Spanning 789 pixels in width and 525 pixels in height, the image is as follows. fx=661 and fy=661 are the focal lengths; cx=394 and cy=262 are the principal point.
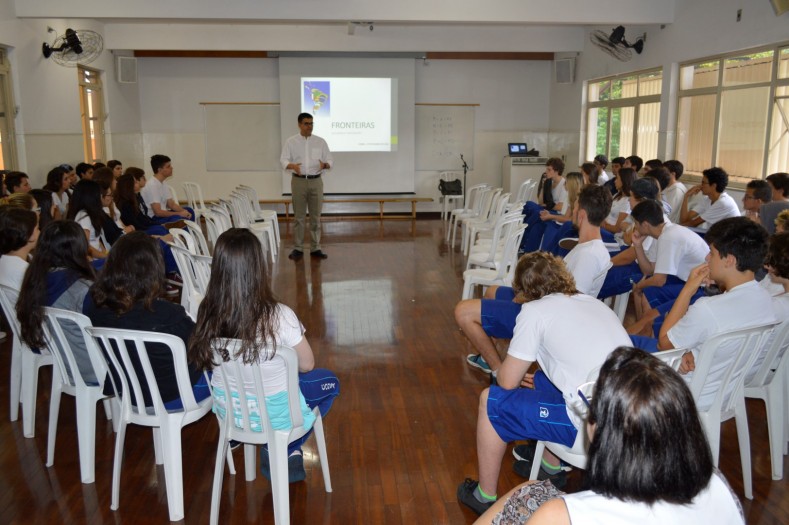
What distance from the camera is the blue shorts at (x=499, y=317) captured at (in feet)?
11.5

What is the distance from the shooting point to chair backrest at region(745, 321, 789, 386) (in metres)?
2.69

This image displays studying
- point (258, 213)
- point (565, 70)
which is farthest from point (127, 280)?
point (565, 70)

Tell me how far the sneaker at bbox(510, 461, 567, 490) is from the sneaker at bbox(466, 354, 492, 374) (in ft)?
3.77

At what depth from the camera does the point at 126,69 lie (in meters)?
10.3

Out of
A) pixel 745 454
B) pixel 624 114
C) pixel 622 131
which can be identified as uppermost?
pixel 624 114

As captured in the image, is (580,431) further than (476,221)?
No

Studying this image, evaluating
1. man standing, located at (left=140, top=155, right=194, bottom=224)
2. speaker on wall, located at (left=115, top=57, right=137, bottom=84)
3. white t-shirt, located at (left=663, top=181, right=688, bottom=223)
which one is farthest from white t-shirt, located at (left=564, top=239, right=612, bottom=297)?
speaker on wall, located at (left=115, top=57, right=137, bottom=84)

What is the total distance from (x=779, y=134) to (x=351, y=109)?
6.60 metres

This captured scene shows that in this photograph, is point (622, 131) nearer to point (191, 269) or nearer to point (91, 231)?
point (191, 269)

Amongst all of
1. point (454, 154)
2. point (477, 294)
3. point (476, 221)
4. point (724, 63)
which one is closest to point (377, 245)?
point (476, 221)

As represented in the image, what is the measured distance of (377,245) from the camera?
866 cm

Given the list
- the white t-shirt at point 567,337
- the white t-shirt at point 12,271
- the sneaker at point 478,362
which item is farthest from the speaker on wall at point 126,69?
the white t-shirt at point 567,337

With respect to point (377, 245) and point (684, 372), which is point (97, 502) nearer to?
point (684, 372)

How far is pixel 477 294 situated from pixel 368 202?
579 cm
